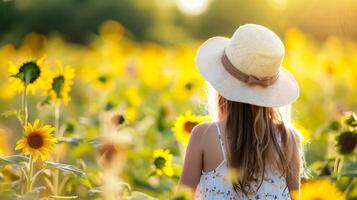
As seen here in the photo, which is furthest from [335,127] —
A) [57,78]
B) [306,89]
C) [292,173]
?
[306,89]

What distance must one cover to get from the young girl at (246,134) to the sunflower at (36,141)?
43cm

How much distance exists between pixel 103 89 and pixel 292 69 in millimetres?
2314

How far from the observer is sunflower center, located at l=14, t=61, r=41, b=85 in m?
2.88

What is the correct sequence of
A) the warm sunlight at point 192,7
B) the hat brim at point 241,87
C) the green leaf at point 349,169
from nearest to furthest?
1. the hat brim at point 241,87
2. the green leaf at point 349,169
3. the warm sunlight at point 192,7

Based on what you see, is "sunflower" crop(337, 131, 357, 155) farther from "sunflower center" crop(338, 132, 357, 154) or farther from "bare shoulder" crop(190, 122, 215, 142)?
"bare shoulder" crop(190, 122, 215, 142)

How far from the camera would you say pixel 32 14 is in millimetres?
14367

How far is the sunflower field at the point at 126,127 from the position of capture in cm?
266

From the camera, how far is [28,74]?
2.91m

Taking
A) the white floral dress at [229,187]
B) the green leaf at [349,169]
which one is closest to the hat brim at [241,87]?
the white floral dress at [229,187]

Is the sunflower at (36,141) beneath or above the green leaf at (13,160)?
above

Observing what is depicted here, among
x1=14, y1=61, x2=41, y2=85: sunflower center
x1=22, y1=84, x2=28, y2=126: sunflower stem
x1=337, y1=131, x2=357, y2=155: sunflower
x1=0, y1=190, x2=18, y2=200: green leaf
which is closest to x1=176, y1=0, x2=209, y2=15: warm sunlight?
x1=337, y1=131, x2=357, y2=155: sunflower

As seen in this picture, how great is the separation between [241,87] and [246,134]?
0.47 feet

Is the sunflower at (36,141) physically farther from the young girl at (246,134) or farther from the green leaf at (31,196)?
the young girl at (246,134)

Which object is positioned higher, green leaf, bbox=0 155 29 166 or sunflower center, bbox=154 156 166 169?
sunflower center, bbox=154 156 166 169
